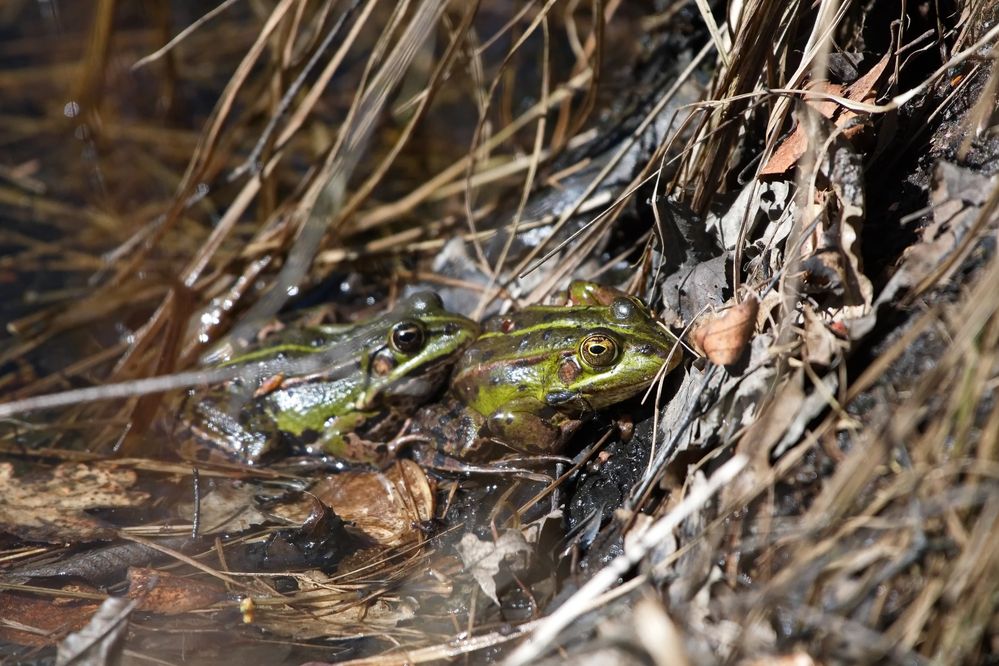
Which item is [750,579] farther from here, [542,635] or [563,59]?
[563,59]

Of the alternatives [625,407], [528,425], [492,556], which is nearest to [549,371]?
[528,425]

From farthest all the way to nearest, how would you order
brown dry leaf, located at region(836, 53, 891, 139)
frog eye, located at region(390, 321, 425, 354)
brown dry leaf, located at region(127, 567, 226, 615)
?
1. frog eye, located at region(390, 321, 425, 354)
2. brown dry leaf, located at region(127, 567, 226, 615)
3. brown dry leaf, located at region(836, 53, 891, 139)

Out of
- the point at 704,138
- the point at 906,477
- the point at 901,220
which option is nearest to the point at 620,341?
the point at 704,138

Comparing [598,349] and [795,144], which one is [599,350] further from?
[795,144]

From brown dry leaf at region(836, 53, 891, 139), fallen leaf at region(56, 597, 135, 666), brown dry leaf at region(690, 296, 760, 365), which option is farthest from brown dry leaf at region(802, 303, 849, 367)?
fallen leaf at region(56, 597, 135, 666)

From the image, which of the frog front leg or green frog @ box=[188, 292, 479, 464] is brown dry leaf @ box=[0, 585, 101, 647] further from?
the frog front leg

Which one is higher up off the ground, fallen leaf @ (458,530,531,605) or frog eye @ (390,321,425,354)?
frog eye @ (390,321,425,354)

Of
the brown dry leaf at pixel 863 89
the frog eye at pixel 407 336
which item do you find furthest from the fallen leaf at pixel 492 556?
the brown dry leaf at pixel 863 89
